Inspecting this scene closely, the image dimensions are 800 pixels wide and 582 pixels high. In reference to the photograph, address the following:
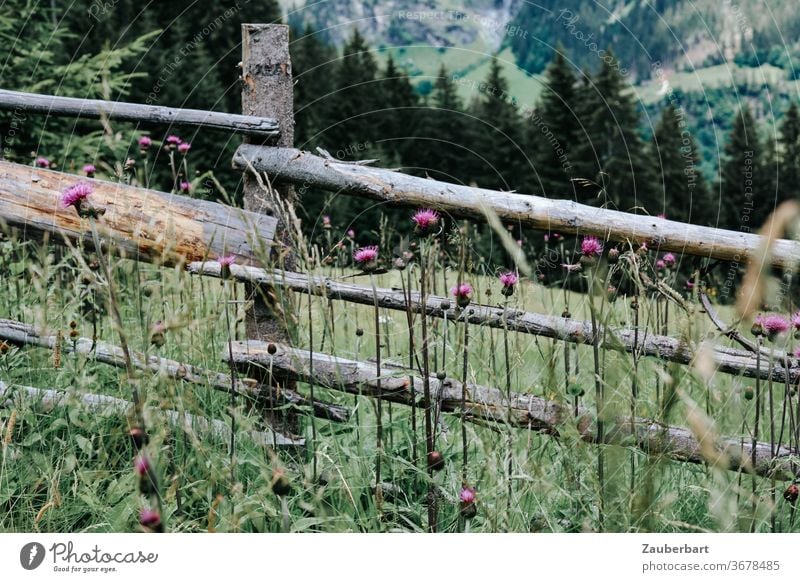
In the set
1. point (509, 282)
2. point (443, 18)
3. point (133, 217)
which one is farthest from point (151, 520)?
point (443, 18)

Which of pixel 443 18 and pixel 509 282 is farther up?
pixel 443 18

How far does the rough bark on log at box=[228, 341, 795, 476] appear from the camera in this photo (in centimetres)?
218

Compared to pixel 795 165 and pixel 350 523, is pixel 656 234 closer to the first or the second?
pixel 350 523

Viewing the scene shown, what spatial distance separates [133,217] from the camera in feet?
8.93

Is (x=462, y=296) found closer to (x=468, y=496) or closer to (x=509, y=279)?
(x=509, y=279)

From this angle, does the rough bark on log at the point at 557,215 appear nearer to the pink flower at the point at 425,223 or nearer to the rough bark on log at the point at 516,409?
the pink flower at the point at 425,223

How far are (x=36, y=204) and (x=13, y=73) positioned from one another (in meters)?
5.43

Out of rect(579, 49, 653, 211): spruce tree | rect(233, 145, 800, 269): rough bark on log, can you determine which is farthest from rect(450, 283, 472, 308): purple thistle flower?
rect(579, 49, 653, 211): spruce tree

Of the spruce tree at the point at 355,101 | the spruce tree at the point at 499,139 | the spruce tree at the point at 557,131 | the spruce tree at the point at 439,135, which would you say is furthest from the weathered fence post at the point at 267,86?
the spruce tree at the point at 557,131

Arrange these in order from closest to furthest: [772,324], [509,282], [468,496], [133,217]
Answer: [468,496] < [772,324] < [509,282] < [133,217]

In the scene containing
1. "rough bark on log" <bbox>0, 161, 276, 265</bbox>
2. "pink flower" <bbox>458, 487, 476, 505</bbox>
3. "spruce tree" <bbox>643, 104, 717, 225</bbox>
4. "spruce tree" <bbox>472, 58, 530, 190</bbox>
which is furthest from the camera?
"spruce tree" <bbox>643, 104, 717, 225</bbox>

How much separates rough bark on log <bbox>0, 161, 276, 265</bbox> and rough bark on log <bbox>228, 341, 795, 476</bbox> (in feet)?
1.34

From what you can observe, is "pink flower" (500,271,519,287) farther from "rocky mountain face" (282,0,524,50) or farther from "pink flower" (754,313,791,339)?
"rocky mountain face" (282,0,524,50)
